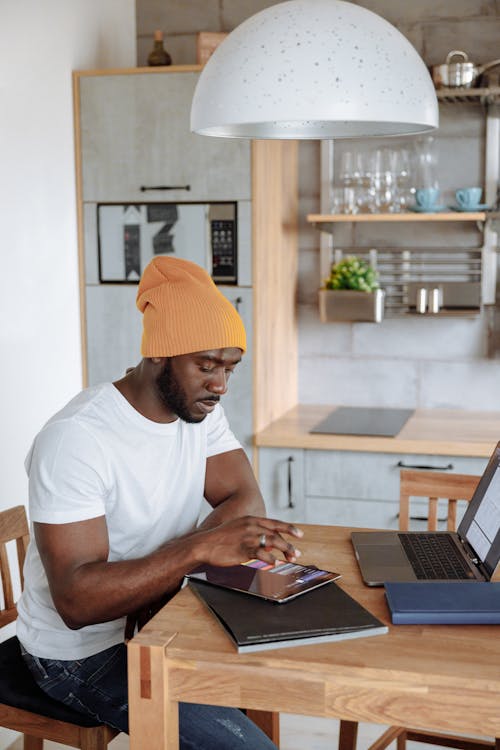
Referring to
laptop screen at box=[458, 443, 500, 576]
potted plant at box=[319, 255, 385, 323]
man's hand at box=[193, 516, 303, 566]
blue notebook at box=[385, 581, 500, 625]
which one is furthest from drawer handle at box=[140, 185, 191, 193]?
blue notebook at box=[385, 581, 500, 625]

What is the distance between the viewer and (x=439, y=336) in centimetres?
397

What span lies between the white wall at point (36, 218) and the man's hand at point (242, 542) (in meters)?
1.41

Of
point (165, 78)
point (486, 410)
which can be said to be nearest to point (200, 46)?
point (165, 78)

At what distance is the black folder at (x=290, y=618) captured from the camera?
1.55 m

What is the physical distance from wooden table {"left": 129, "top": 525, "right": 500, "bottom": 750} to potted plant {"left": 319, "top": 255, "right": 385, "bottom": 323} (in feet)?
7.08

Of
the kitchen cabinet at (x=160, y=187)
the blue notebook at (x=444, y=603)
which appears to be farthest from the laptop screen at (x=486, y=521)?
the kitchen cabinet at (x=160, y=187)

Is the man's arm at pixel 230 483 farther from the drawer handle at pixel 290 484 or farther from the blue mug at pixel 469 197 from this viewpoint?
the blue mug at pixel 469 197

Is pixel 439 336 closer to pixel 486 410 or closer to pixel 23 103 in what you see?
pixel 486 410

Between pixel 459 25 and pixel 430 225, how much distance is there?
2.57ft

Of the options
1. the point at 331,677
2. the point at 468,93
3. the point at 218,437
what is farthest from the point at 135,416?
the point at 468,93

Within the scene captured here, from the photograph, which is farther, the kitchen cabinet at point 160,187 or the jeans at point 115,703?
the kitchen cabinet at point 160,187

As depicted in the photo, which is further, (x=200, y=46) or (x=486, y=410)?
(x=486, y=410)

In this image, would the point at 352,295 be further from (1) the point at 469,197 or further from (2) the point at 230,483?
(2) the point at 230,483

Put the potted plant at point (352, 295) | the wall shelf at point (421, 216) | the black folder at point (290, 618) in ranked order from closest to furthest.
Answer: the black folder at point (290, 618) < the wall shelf at point (421, 216) < the potted plant at point (352, 295)
